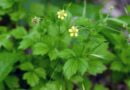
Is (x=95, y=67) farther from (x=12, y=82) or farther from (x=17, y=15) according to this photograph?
(x=17, y=15)

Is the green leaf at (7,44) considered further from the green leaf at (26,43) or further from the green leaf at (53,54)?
the green leaf at (53,54)

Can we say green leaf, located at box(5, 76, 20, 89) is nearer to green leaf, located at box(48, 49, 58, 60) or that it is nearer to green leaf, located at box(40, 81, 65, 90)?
green leaf, located at box(40, 81, 65, 90)

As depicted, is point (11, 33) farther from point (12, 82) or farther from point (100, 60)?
point (100, 60)

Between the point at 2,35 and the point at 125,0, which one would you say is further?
the point at 125,0

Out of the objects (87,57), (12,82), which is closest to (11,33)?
(12,82)

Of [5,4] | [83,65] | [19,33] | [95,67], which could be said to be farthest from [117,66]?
[5,4]

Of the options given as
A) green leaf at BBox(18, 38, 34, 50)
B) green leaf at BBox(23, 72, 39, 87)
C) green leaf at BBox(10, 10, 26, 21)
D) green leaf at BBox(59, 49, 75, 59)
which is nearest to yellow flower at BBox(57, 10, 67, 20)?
green leaf at BBox(59, 49, 75, 59)
